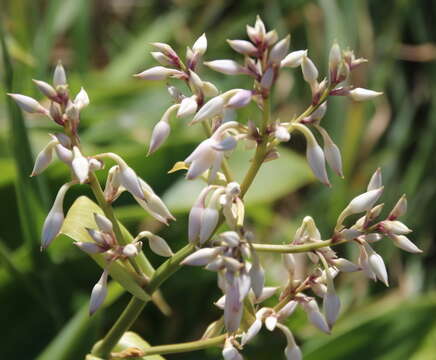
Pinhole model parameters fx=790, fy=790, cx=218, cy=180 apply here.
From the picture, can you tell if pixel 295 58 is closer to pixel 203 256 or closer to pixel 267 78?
pixel 267 78

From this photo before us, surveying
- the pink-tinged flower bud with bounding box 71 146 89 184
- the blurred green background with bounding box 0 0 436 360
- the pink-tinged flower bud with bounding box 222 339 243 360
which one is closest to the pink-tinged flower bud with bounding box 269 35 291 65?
the pink-tinged flower bud with bounding box 71 146 89 184

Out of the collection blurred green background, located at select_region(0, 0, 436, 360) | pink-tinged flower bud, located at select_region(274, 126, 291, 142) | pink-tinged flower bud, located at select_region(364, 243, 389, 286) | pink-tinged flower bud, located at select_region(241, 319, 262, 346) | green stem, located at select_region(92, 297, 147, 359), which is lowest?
blurred green background, located at select_region(0, 0, 436, 360)

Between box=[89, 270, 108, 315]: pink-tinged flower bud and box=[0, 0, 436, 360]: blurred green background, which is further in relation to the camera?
box=[0, 0, 436, 360]: blurred green background

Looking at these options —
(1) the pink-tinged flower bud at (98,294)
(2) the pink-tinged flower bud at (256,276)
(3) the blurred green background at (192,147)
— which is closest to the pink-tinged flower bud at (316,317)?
(2) the pink-tinged flower bud at (256,276)

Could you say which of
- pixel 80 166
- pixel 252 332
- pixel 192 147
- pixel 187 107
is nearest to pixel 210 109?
pixel 187 107

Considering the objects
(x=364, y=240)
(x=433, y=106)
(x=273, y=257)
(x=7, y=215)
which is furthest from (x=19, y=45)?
(x=364, y=240)

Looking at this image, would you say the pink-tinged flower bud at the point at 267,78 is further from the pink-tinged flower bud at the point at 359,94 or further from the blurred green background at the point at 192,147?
the blurred green background at the point at 192,147

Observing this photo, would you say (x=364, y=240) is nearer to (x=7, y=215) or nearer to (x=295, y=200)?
(x=7, y=215)

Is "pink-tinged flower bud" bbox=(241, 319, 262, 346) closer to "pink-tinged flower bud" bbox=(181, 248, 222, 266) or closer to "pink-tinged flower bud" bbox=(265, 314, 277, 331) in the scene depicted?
"pink-tinged flower bud" bbox=(265, 314, 277, 331)

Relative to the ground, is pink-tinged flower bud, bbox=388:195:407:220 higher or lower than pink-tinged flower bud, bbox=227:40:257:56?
lower
